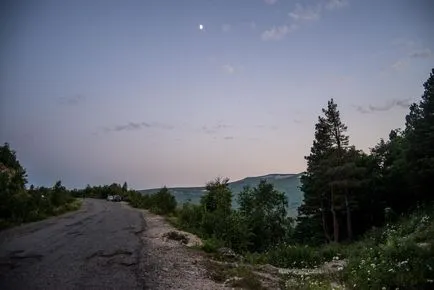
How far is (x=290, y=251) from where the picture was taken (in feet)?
54.5

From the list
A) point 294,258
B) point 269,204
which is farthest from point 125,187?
point 294,258

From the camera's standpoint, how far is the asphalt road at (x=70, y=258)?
8.93 m

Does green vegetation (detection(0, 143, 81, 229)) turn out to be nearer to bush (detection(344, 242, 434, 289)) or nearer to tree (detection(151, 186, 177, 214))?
tree (detection(151, 186, 177, 214))

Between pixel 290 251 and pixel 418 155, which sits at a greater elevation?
pixel 418 155

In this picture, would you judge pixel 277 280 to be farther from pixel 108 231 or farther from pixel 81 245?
pixel 108 231

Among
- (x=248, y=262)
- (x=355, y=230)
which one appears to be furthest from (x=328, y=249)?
(x=355, y=230)

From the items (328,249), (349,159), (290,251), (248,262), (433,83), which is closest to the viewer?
(248,262)

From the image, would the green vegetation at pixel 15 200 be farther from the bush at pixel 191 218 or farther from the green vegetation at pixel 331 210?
the bush at pixel 191 218

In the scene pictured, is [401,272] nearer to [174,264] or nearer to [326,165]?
[174,264]

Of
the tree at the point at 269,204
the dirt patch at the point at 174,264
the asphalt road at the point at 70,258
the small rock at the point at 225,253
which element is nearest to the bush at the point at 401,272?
the dirt patch at the point at 174,264

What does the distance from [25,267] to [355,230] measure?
142 feet

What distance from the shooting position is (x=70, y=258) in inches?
451

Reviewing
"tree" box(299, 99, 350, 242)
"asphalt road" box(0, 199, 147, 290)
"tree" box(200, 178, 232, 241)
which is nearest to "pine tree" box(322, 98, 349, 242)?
"tree" box(299, 99, 350, 242)

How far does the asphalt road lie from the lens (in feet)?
29.3
